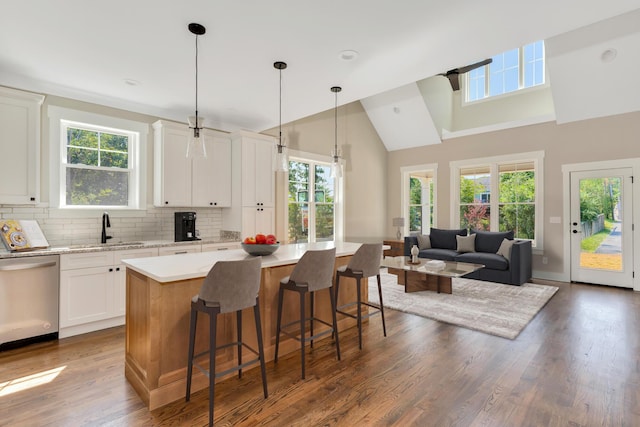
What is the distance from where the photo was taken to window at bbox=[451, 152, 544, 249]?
629 cm

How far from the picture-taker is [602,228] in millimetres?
5523

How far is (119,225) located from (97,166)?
2.55ft

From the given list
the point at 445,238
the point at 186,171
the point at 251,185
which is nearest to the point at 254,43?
the point at 186,171

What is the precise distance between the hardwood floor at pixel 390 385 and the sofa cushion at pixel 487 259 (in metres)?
2.08

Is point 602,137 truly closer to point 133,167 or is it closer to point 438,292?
point 438,292

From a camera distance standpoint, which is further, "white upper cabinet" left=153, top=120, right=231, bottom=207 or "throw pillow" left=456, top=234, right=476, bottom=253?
"throw pillow" left=456, top=234, right=476, bottom=253

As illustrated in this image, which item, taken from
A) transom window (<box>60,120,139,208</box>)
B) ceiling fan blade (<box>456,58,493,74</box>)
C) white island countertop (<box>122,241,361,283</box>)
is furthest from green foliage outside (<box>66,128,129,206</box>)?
ceiling fan blade (<box>456,58,493,74</box>)

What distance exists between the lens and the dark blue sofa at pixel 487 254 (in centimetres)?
545

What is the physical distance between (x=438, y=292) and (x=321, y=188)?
307cm

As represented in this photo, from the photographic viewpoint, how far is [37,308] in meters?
3.19

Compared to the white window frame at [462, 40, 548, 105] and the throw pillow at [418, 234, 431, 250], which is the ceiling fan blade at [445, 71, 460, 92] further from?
the throw pillow at [418, 234, 431, 250]

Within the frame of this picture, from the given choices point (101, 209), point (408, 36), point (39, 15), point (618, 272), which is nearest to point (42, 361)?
point (101, 209)

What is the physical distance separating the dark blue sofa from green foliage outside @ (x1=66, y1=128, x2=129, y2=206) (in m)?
5.24

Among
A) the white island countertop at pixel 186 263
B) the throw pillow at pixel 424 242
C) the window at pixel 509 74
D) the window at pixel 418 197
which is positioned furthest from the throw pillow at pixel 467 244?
the white island countertop at pixel 186 263
